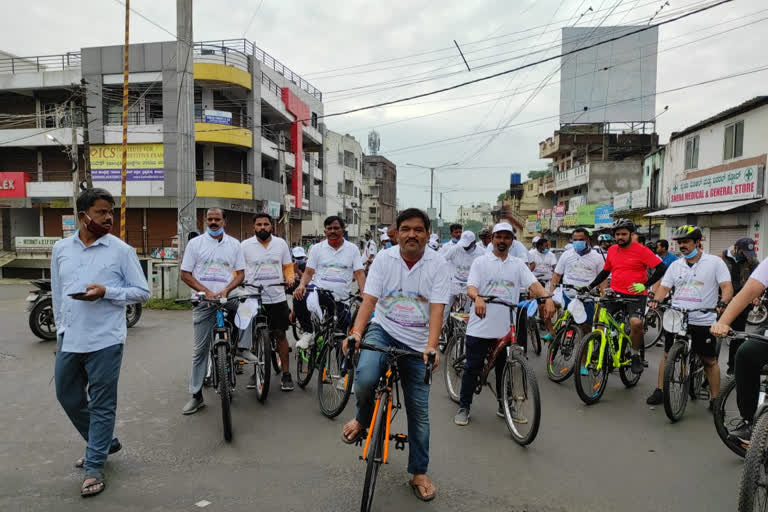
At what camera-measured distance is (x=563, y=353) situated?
21.9 ft

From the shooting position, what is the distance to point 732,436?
3.60 metres

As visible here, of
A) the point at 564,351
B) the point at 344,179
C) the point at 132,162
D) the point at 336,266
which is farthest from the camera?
the point at 344,179

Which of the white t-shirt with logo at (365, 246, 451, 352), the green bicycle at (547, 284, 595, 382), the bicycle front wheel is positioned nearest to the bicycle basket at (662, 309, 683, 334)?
the green bicycle at (547, 284, 595, 382)

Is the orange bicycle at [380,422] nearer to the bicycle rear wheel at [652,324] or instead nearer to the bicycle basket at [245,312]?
the bicycle basket at [245,312]

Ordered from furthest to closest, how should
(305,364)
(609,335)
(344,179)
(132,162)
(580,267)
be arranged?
(344,179) → (132,162) → (580,267) → (305,364) → (609,335)

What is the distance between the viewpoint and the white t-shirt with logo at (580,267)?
7.93 meters

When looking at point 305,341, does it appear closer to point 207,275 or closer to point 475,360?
point 207,275

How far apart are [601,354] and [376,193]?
71212mm

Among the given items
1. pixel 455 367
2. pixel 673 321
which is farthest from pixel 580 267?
pixel 455 367

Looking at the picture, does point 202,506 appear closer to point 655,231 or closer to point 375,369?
point 375,369

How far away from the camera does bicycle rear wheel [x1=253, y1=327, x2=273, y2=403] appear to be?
537cm

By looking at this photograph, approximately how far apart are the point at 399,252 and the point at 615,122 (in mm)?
39006

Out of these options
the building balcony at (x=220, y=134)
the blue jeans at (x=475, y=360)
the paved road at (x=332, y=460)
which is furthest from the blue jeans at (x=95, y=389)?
the building balcony at (x=220, y=134)

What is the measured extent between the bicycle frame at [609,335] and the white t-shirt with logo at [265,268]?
361 cm
